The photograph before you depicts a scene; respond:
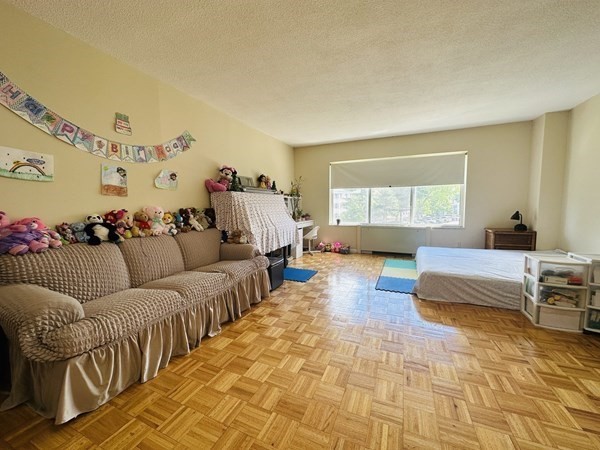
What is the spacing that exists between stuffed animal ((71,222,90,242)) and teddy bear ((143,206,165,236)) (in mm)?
555

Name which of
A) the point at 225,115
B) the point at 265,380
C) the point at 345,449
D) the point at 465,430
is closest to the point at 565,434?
the point at 465,430

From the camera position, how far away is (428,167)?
4.75 meters

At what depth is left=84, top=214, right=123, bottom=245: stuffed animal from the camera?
1.97 meters

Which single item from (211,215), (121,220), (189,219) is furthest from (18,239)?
(211,215)

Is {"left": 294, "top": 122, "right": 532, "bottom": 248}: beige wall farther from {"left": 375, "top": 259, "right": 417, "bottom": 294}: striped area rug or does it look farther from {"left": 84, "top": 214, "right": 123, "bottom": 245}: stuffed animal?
{"left": 84, "top": 214, "right": 123, "bottom": 245}: stuffed animal

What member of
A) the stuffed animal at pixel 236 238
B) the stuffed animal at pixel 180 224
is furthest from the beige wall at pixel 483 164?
the stuffed animal at pixel 180 224

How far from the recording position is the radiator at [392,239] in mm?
4906

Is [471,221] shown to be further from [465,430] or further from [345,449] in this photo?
[345,449]

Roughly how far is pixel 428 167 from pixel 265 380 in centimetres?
476

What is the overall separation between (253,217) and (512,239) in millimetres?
4306

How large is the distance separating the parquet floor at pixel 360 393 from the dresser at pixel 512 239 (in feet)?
6.98

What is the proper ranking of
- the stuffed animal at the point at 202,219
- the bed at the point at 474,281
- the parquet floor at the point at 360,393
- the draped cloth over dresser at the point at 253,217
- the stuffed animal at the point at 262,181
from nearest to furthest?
the parquet floor at the point at 360,393 < the bed at the point at 474,281 < the stuffed animal at the point at 202,219 < the draped cloth over dresser at the point at 253,217 < the stuffed animal at the point at 262,181

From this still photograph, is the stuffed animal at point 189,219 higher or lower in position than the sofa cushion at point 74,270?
higher

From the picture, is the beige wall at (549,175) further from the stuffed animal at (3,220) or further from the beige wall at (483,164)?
the stuffed animal at (3,220)
